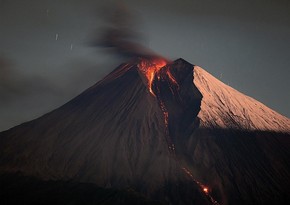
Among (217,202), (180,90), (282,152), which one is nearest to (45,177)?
(217,202)

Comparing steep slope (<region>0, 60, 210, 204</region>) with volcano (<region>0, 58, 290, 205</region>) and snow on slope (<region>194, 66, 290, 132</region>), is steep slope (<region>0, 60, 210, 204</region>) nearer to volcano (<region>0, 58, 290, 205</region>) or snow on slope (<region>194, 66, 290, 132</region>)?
volcano (<region>0, 58, 290, 205</region>)

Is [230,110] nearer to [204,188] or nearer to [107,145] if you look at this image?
[204,188]

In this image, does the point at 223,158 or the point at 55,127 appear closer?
the point at 223,158

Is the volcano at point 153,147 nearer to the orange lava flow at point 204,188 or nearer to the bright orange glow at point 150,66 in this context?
the orange lava flow at point 204,188

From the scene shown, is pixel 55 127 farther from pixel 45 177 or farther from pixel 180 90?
pixel 180 90

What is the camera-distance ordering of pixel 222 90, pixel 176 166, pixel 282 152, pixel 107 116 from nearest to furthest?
pixel 176 166, pixel 282 152, pixel 107 116, pixel 222 90

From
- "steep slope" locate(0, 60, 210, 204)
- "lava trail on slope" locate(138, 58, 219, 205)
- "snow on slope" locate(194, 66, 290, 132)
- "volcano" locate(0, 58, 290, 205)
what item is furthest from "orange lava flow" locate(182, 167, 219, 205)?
"snow on slope" locate(194, 66, 290, 132)

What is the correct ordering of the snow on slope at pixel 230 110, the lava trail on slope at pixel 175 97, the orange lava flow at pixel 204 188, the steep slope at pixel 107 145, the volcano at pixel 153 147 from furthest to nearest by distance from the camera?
1. the snow on slope at pixel 230 110
2. the lava trail on slope at pixel 175 97
3. the steep slope at pixel 107 145
4. the volcano at pixel 153 147
5. the orange lava flow at pixel 204 188

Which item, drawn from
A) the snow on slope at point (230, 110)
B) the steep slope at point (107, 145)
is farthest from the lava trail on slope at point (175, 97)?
the snow on slope at point (230, 110)
